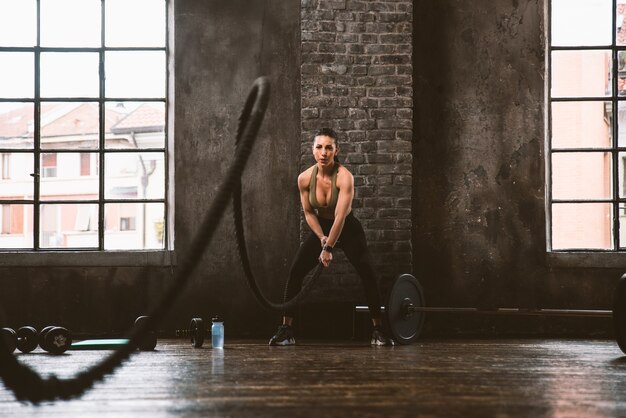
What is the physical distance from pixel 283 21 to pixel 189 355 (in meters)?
2.70

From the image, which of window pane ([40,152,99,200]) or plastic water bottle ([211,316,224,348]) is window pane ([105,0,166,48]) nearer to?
window pane ([40,152,99,200])

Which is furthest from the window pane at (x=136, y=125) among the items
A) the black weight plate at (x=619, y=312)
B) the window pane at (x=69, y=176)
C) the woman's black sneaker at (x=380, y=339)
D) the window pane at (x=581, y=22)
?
the black weight plate at (x=619, y=312)

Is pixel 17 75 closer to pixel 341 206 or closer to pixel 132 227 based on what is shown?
pixel 132 227

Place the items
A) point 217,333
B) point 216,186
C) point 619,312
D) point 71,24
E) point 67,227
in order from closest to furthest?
point 619,312 → point 217,333 → point 216,186 → point 67,227 → point 71,24

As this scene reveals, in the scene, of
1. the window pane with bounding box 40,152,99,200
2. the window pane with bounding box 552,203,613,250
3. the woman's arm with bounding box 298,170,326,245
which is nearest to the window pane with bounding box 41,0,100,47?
the window pane with bounding box 40,152,99,200

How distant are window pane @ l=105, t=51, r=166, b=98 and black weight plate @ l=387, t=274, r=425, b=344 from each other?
2.36m

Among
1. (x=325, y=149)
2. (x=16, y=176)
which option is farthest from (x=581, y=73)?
(x=16, y=176)

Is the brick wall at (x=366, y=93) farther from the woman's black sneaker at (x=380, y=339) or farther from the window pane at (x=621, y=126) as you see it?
the window pane at (x=621, y=126)

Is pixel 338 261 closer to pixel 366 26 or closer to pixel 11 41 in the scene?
pixel 366 26

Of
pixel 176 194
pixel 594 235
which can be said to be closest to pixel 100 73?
pixel 176 194

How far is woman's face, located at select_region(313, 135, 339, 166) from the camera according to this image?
5090 millimetres

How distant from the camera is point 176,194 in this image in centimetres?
590

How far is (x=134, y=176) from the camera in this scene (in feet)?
19.9

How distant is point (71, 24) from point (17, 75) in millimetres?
562
